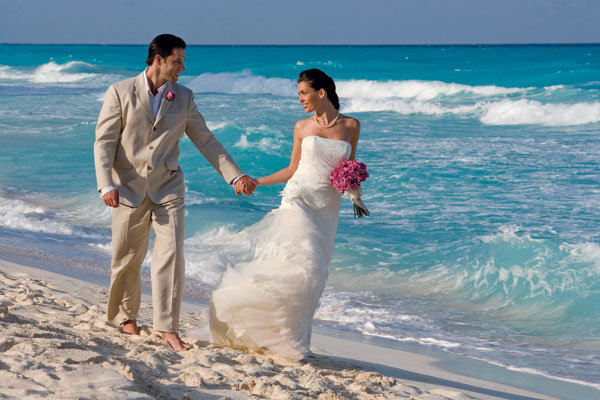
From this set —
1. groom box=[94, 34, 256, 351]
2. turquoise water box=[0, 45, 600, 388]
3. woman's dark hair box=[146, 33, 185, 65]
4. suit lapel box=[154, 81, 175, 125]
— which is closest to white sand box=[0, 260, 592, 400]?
groom box=[94, 34, 256, 351]

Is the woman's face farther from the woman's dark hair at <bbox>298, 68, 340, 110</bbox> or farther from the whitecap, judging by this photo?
the whitecap

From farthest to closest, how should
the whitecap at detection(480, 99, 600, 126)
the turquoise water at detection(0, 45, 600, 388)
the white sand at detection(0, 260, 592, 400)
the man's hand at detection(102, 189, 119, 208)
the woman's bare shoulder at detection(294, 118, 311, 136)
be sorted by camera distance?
the whitecap at detection(480, 99, 600, 126), the turquoise water at detection(0, 45, 600, 388), the woman's bare shoulder at detection(294, 118, 311, 136), the man's hand at detection(102, 189, 119, 208), the white sand at detection(0, 260, 592, 400)

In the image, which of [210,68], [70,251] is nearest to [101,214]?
[70,251]

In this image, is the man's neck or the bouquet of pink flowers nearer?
the man's neck

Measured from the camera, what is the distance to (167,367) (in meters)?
4.08

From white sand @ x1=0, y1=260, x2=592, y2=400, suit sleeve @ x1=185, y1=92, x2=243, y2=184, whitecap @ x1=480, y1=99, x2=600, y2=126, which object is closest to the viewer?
white sand @ x1=0, y1=260, x2=592, y2=400

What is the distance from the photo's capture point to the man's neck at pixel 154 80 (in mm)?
4575

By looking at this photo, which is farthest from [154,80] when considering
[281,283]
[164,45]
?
[281,283]

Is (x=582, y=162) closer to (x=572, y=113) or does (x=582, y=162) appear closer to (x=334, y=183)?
(x=572, y=113)

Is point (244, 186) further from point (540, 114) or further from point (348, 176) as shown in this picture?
point (540, 114)

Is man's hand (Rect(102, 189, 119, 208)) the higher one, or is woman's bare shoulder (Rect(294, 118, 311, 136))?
woman's bare shoulder (Rect(294, 118, 311, 136))

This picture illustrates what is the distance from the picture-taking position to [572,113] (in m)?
27.0

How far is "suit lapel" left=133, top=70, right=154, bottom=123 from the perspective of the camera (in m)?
4.54

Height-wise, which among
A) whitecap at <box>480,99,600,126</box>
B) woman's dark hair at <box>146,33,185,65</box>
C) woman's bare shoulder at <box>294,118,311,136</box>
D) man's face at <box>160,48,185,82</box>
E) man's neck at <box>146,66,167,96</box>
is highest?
whitecap at <box>480,99,600,126</box>
